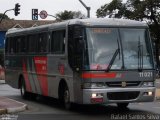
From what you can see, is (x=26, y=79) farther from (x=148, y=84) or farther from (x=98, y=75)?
(x=148, y=84)

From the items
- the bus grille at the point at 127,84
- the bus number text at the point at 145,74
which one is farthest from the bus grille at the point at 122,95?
the bus number text at the point at 145,74

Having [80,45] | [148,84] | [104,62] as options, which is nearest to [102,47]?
[104,62]

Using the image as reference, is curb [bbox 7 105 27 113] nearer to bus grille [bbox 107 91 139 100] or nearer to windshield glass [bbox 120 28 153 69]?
bus grille [bbox 107 91 139 100]

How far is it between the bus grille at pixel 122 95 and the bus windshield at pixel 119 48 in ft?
2.34

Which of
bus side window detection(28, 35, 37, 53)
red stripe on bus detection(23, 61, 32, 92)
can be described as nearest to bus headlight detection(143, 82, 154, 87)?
bus side window detection(28, 35, 37, 53)

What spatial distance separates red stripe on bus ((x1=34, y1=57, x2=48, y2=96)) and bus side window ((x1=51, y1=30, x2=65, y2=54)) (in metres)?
1.04

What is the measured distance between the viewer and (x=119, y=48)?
1517 cm

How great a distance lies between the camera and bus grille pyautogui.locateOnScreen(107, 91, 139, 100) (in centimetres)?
1487

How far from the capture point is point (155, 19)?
6788 cm

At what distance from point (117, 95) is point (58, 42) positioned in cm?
319

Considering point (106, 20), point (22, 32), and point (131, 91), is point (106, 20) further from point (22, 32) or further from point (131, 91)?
point (22, 32)

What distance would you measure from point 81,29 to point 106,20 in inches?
35.0

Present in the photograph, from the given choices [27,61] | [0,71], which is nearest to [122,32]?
[27,61]

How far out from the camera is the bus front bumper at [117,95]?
14672mm
